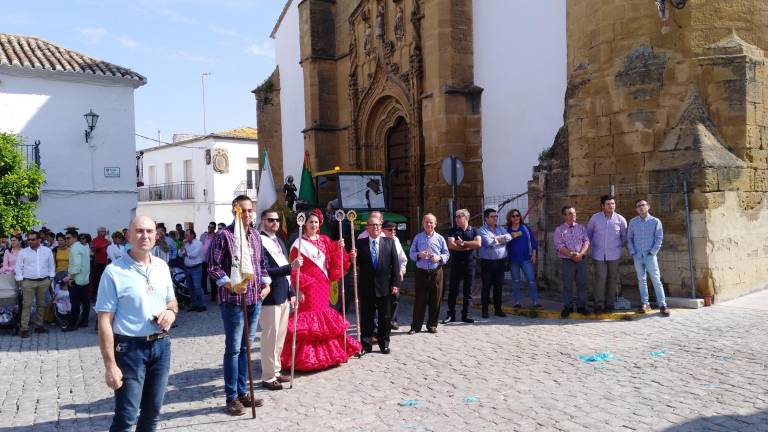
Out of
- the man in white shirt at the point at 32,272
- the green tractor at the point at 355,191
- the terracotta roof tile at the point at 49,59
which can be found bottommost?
the man in white shirt at the point at 32,272

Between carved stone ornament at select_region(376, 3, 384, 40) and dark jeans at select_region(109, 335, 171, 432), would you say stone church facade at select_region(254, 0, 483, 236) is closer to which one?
carved stone ornament at select_region(376, 3, 384, 40)

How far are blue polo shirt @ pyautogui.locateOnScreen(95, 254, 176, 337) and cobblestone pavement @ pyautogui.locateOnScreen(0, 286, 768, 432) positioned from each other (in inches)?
61.6

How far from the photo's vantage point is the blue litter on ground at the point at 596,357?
6.91 meters

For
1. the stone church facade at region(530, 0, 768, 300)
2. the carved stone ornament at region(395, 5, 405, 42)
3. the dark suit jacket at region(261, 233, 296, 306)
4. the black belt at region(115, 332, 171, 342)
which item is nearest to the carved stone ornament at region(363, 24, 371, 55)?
the carved stone ornament at region(395, 5, 405, 42)

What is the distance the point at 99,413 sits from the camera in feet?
19.0

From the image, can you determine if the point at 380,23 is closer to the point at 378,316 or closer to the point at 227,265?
the point at 378,316

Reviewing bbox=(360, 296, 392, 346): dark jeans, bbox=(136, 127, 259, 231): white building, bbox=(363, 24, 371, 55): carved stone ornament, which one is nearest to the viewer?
bbox=(360, 296, 392, 346): dark jeans

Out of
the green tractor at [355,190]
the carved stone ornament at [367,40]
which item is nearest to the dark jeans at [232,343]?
the green tractor at [355,190]

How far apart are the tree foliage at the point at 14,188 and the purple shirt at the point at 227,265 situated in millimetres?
12310

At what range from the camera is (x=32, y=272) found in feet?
33.3

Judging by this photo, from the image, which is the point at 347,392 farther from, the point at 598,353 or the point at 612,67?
the point at 612,67

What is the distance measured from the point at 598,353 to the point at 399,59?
12.9 meters

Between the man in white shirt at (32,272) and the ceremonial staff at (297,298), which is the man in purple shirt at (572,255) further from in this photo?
the man in white shirt at (32,272)

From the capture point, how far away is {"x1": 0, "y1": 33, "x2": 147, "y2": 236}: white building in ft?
61.4
